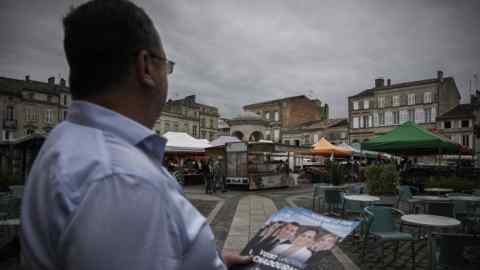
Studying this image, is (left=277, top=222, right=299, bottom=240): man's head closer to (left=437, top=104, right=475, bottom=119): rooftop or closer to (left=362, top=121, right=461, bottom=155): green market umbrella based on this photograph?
(left=362, top=121, right=461, bottom=155): green market umbrella

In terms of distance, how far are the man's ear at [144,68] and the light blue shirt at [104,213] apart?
198 mm

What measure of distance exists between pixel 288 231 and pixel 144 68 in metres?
0.91

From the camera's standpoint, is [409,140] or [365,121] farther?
[365,121]

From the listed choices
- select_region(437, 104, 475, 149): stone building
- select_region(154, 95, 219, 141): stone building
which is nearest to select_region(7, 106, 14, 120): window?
select_region(154, 95, 219, 141): stone building

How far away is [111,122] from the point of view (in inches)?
32.4

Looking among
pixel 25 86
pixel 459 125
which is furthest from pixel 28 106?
pixel 459 125

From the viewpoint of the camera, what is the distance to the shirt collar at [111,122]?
2.67ft

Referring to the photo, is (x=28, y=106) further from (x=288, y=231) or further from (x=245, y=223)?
(x=288, y=231)

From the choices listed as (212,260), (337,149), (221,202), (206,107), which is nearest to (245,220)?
(221,202)

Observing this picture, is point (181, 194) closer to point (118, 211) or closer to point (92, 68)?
point (118, 211)

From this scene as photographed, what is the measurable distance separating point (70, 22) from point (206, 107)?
6275cm

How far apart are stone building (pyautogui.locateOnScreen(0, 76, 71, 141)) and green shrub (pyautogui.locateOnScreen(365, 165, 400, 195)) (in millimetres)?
41796

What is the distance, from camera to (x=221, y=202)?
465 inches

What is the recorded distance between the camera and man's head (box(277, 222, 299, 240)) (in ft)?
4.24
